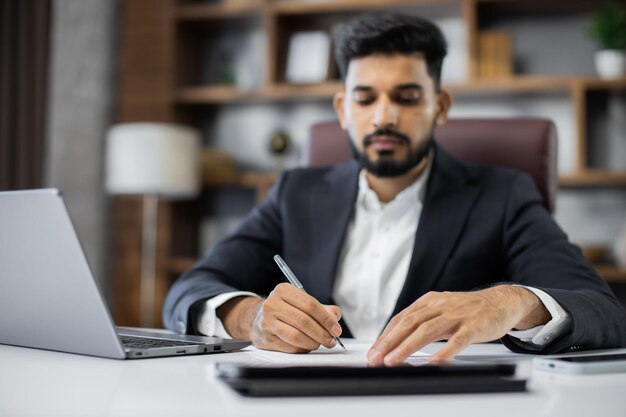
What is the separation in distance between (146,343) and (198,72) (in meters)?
3.05

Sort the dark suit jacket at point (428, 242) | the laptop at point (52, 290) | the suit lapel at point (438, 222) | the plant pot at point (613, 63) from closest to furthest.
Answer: the laptop at point (52, 290) → the dark suit jacket at point (428, 242) → the suit lapel at point (438, 222) → the plant pot at point (613, 63)

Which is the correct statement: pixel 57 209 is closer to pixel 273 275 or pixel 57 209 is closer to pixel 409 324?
pixel 409 324

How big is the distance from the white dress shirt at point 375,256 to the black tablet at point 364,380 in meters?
0.94

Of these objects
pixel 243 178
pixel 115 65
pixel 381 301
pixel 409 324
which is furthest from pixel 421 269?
pixel 115 65

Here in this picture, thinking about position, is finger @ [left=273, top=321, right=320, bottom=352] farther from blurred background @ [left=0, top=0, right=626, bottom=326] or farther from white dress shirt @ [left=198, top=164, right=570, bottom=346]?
blurred background @ [left=0, top=0, right=626, bottom=326]

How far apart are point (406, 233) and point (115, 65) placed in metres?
2.52

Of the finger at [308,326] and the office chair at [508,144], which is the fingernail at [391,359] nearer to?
the finger at [308,326]

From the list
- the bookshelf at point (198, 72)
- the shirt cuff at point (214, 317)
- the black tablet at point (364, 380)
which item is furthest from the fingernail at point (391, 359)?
the bookshelf at point (198, 72)

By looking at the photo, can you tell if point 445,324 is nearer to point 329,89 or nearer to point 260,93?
point 329,89

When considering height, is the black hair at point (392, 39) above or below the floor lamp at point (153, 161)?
above

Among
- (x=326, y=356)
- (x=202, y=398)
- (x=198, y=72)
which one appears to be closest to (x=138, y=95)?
(x=198, y=72)

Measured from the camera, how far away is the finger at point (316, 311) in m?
1.01

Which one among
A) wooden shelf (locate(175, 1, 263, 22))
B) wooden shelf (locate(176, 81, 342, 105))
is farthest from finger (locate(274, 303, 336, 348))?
wooden shelf (locate(175, 1, 263, 22))

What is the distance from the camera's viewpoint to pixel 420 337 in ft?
2.83
